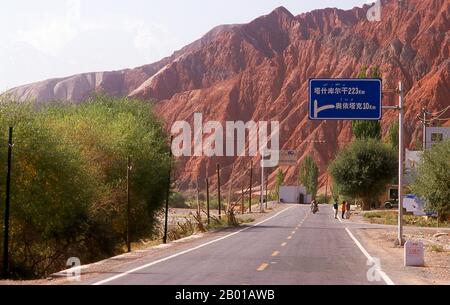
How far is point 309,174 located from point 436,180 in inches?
3498

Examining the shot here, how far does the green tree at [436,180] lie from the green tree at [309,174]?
281ft

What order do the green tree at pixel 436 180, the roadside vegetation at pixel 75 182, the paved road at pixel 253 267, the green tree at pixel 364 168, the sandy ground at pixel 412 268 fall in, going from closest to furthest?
the paved road at pixel 253 267 → the sandy ground at pixel 412 268 → the roadside vegetation at pixel 75 182 → the green tree at pixel 436 180 → the green tree at pixel 364 168

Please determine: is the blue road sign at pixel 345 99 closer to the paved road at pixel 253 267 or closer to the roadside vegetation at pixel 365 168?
the paved road at pixel 253 267

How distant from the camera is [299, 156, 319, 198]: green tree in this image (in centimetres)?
14200

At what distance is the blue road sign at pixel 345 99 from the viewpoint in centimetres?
3194

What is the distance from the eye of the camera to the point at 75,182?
32.5 meters

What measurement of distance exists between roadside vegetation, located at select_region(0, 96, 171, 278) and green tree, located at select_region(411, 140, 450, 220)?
19911 millimetres

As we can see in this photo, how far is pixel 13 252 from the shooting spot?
101 ft

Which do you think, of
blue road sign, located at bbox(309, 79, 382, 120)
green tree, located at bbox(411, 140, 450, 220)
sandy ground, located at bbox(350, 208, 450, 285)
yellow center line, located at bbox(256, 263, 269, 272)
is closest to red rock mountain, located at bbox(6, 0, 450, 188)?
green tree, located at bbox(411, 140, 450, 220)

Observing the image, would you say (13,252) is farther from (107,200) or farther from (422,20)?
(422,20)

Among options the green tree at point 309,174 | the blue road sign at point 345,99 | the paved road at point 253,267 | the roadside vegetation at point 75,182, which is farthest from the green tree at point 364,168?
the paved road at point 253,267

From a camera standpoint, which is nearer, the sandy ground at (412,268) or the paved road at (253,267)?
the paved road at (253,267)

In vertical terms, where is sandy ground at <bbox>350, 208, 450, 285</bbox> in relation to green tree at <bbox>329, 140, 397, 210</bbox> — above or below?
below

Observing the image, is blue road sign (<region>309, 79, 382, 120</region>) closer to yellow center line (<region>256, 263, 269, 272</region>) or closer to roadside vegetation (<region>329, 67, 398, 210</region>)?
yellow center line (<region>256, 263, 269, 272</region>)
